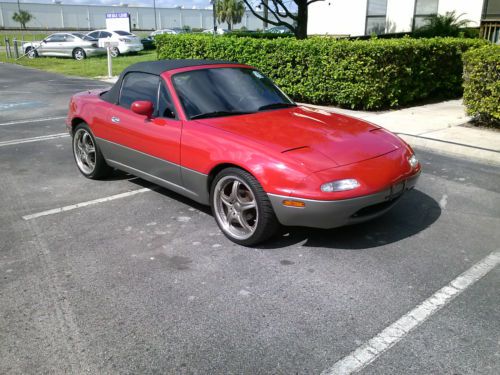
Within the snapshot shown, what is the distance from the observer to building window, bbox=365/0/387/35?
1950cm

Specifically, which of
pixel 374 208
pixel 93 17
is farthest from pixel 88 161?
pixel 93 17

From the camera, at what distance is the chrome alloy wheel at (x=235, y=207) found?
4.14 metres

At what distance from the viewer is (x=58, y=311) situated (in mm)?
3230

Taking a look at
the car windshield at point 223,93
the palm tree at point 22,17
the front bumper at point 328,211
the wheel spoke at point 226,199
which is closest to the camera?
the front bumper at point 328,211

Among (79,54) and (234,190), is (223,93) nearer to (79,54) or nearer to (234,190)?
(234,190)

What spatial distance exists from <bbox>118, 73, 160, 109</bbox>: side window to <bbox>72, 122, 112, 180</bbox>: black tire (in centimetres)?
75

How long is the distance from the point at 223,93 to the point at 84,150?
228cm

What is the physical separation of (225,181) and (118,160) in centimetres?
181

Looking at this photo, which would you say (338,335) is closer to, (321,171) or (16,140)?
(321,171)

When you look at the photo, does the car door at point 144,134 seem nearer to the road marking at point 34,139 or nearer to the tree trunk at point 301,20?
the road marking at point 34,139

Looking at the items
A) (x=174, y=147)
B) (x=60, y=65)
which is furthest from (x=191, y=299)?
(x=60, y=65)

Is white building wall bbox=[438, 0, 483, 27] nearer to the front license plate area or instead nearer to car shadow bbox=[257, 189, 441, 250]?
car shadow bbox=[257, 189, 441, 250]

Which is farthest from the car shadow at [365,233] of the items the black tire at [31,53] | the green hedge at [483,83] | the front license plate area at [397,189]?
the black tire at [31,53]

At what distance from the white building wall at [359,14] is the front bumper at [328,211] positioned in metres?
15.6
